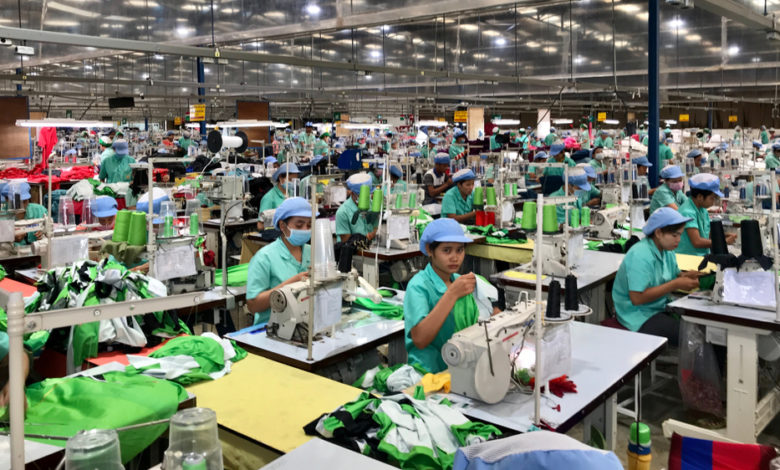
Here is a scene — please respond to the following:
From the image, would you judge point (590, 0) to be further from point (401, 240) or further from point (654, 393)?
point (654, 393)

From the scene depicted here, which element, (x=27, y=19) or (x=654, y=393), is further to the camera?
(x=27, y=19)

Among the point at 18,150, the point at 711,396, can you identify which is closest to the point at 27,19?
the point at 18,150

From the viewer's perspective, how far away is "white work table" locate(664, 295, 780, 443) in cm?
396

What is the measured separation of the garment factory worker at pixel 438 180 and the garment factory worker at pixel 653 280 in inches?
245

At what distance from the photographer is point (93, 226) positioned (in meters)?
5.66

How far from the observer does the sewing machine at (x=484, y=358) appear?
270 cm

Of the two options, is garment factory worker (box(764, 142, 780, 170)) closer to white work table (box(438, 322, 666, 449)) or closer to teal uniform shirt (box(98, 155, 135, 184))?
white work table (box(438, 322, 666, 449))

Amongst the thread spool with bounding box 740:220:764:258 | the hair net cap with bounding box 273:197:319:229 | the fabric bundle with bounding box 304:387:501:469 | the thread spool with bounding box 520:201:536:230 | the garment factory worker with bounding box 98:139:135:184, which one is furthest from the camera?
the garment factory worker with bounding box 98:139:135:184

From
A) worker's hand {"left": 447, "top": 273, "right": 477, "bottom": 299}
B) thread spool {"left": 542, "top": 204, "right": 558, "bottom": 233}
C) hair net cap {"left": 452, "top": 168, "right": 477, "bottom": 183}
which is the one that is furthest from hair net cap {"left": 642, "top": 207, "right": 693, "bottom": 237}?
hair net cap {"left": 452, "top": 168, "right": 477, "bottom": 183}

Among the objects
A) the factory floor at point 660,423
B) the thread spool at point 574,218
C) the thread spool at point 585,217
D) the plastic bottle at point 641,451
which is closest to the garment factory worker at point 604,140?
the thread spool at point 585,217

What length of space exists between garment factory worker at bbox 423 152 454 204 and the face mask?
6714 millimetres

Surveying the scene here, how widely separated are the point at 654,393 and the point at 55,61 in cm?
1489

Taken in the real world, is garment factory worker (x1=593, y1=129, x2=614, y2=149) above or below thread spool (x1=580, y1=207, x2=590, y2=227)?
above

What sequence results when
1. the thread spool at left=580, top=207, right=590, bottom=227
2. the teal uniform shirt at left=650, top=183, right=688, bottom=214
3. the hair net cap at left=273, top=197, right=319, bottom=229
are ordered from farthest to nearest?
the teal uniform shirt at left=650, top=183, right=688, bottom=214, the thread spool at left=580, top=207, right=590, bottom=227, the hair net cap at left=273, top=197, right=319, bottom=229
